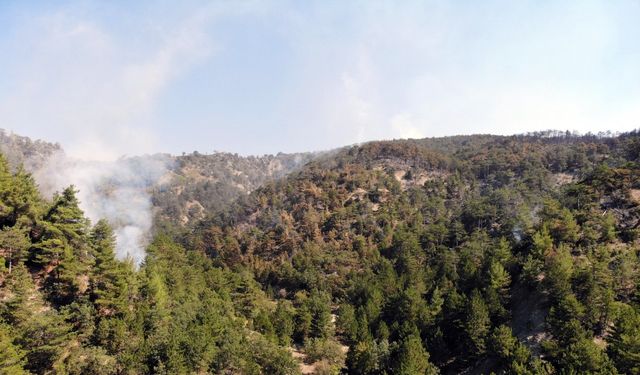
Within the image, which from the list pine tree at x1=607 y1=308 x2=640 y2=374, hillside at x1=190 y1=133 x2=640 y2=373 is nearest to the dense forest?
pine tree at x1=607 y1=308 x2=640 y2=374

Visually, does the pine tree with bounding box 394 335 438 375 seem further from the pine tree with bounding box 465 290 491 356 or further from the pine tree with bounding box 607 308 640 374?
the pine tree with bounding box 607 308 640 374

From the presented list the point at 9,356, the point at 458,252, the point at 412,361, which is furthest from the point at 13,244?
the point at 458,252

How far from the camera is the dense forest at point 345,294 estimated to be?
127ft

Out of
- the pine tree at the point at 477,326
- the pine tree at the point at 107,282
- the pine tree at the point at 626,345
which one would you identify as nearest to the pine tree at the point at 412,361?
the pine tree at the point at 477,326

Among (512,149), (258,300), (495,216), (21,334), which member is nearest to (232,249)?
(258,300)

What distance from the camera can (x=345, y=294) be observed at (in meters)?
84.8

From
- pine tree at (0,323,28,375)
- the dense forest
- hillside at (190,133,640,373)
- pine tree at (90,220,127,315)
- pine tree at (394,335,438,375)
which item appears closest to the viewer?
pine tree at (0,323,28,375)

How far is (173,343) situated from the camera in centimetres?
3947

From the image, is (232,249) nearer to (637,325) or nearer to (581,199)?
(581,199)

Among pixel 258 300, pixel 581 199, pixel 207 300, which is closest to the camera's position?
pixel 207 300

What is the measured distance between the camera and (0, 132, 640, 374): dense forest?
38750 mm

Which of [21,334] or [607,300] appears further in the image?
[607,300]

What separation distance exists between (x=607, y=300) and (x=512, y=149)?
461ft

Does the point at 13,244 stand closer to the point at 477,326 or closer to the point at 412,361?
the point at 412,361
